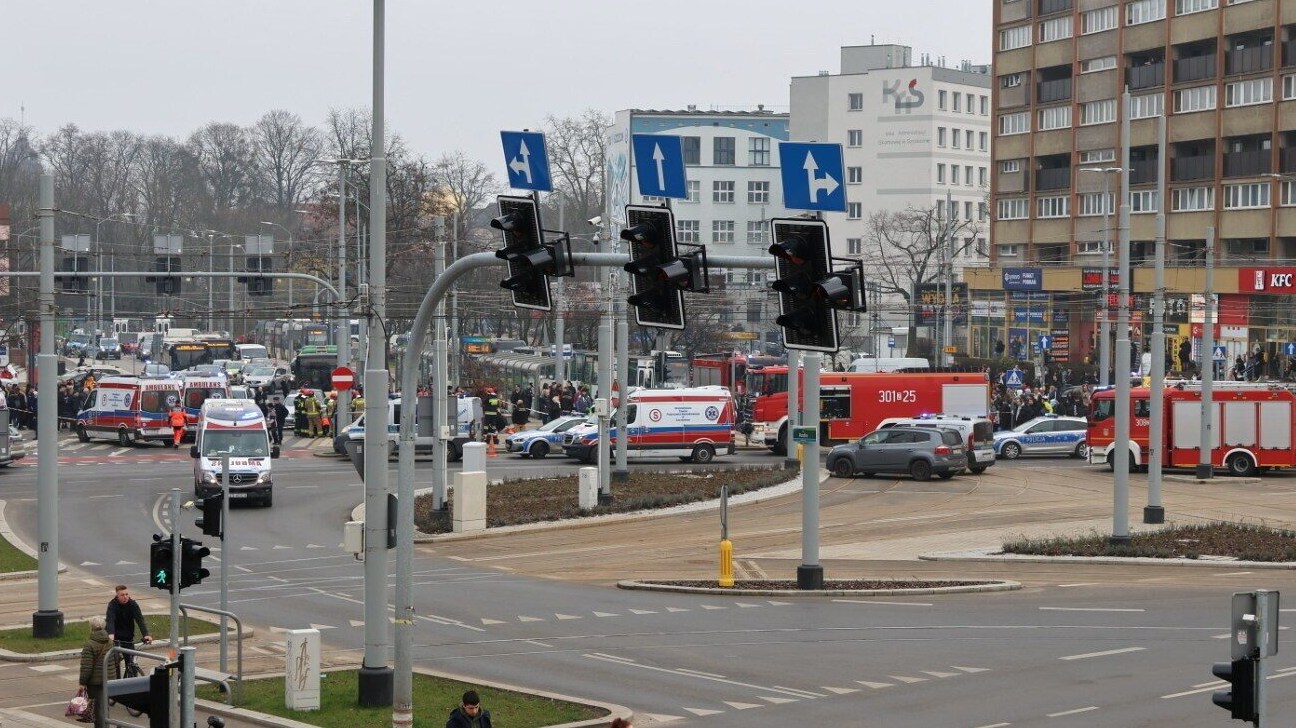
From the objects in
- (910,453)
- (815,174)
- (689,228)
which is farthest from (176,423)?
(689,228)

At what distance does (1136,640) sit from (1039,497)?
2023cm

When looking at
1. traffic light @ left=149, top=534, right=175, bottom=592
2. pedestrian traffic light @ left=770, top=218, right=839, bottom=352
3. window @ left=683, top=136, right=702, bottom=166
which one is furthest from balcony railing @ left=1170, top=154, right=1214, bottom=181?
pedestrian traffic light @ left=770, top=218, right=839, bottom=352

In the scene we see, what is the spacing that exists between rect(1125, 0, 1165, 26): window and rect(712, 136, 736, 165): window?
43614mm

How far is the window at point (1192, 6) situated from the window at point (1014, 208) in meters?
13.9

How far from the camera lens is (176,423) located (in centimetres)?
5950

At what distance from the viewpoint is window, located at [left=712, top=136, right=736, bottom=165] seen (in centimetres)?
12556

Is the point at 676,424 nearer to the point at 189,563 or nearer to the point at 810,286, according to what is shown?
the point at 189,563

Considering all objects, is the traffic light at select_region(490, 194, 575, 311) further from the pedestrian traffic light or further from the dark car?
the dark car

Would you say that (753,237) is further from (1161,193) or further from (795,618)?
(795,618)

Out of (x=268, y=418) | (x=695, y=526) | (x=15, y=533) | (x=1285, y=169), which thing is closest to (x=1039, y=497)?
(x=695, y=526)

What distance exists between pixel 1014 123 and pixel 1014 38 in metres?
4.62

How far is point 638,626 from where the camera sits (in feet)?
81.8

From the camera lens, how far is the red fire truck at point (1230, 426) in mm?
47906

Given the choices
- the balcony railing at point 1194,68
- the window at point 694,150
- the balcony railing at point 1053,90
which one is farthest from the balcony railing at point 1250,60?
the window at point 694,150
